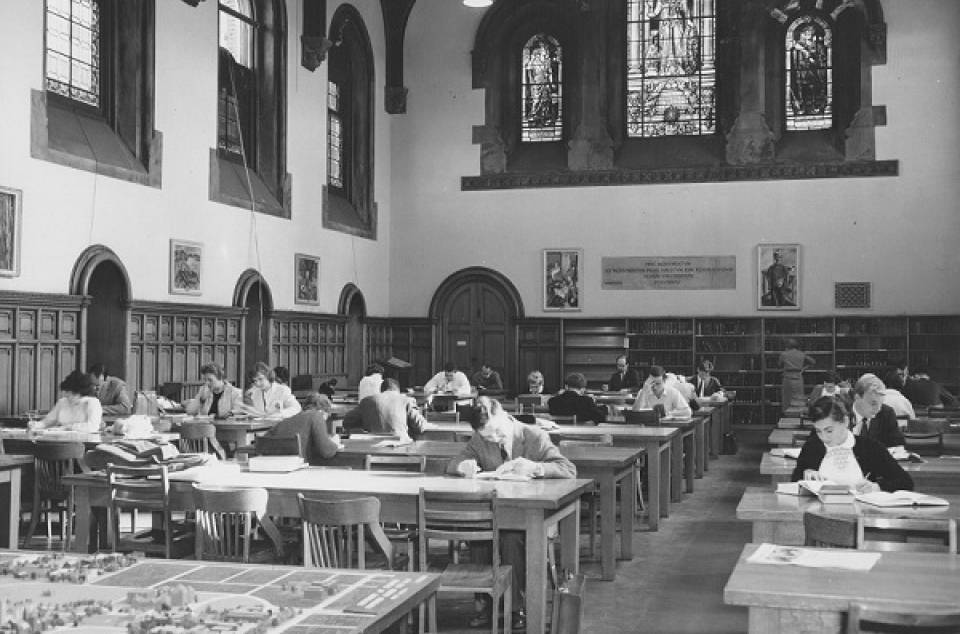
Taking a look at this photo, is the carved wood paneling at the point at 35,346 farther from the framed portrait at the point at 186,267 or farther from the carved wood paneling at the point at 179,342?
the framed portrait at the point at 186,267

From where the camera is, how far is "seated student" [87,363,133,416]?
39.3 feet

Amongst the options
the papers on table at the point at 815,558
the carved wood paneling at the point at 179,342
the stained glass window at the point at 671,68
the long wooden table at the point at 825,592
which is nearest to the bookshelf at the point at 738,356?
the stained glass window at the point at 671,68

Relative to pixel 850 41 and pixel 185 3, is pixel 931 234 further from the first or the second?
pixel 185 3

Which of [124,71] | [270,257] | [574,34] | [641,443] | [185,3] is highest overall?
[574,34]

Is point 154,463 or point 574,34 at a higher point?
point 574,34

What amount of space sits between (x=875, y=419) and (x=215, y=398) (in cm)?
668

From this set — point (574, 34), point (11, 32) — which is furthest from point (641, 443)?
point (574, 34)

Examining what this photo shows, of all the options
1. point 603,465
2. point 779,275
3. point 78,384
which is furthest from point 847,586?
point 779,275

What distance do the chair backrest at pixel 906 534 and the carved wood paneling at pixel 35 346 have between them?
9.43m

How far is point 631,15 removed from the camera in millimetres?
21109

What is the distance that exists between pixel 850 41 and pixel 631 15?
3.97m

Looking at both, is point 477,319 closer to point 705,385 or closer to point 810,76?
point 705,385

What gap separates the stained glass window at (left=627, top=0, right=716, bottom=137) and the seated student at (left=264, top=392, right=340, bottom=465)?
14.2 metres

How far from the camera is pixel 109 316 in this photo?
13.6m
